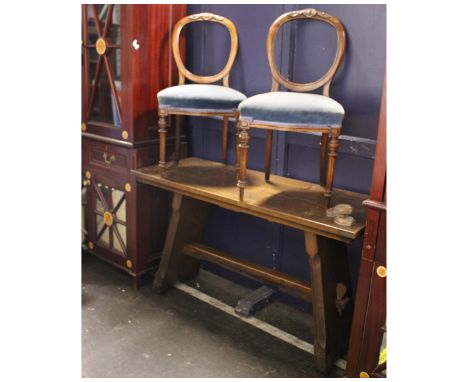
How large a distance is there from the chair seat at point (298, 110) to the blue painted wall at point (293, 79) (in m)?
0.29

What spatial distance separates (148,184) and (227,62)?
0.76m

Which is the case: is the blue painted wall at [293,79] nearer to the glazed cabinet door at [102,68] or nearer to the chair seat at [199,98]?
the chair seat at [199,98]

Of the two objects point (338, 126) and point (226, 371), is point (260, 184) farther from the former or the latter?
point (226, 371)

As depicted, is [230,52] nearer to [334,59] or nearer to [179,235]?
[334,59]

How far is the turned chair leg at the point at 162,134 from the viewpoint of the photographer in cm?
227

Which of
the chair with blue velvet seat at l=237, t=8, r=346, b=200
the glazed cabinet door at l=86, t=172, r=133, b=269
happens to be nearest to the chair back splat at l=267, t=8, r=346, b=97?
the chair with blue velvet seat at l=237, t=8, r=346, b=200

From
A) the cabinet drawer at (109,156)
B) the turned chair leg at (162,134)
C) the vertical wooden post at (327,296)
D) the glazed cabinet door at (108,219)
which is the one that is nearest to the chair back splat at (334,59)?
the turned chair leg at (162,134)

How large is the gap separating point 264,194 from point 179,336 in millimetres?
761

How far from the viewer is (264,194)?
80.4 inches

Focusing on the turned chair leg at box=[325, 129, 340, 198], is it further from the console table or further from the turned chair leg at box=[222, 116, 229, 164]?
the turned chair leg at box=[222, 116, 229, 164]

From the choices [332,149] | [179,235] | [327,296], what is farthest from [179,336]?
[332,149]

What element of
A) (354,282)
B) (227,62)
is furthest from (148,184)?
(354,282)

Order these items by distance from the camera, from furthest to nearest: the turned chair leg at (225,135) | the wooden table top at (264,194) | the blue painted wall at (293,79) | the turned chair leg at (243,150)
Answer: the turned chair leg at (225,135) < the blue painted wall at (293,79) < the turned chair leg at (243,150) < the wooden table top at (264,194)

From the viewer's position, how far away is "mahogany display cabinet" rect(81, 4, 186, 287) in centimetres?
232
